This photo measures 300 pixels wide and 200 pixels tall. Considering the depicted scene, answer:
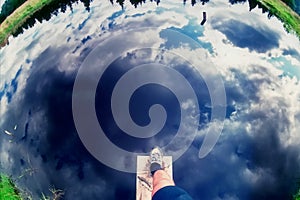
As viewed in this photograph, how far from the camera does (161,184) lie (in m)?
5.25

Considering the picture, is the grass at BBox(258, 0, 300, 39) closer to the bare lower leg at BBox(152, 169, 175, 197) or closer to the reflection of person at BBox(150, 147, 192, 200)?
the reflection of person at BBox(150, 147, 192, 200)

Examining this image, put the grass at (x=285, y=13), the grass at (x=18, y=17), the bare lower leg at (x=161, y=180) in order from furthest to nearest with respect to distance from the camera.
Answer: the grass at (x=285, y=13)
the grass at (x=18, y=17)
the bare lower leg at (x=161, y=180)

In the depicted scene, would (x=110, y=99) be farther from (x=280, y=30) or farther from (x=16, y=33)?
(x=280, y=30)

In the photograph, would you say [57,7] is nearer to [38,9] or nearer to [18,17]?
[38,9]

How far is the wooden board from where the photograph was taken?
5.57 m

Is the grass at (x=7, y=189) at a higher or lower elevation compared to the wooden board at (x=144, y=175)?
higher

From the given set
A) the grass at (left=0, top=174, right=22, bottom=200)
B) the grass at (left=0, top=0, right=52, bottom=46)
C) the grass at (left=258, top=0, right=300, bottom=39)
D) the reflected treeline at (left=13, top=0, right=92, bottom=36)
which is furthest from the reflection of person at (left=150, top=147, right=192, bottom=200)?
the grass at (left=258, top=0, right=300, bottom=39)

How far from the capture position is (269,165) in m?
5.82

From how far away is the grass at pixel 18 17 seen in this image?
23.5 ft

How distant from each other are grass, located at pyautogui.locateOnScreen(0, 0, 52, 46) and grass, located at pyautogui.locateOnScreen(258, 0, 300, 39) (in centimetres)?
303

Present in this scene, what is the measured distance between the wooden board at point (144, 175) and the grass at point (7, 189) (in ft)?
3.97

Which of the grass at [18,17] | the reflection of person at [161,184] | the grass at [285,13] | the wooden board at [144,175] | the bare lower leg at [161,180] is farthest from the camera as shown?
the grass at [285,13]

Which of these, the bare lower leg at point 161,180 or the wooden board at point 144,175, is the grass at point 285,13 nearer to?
the wooden board at point 144,175

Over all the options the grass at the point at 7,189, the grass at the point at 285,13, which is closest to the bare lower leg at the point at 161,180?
the grass at the point at 7,189
